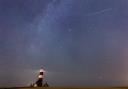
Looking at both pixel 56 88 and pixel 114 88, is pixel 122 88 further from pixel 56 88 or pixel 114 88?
pixel 56 88

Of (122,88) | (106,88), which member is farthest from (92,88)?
(122,88)

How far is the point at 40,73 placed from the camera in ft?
64.4

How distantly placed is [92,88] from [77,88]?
708mm

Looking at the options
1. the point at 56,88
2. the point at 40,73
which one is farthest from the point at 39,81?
the point at 56,88

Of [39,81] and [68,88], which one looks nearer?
[68,88]

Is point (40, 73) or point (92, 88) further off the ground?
point (40, 73)

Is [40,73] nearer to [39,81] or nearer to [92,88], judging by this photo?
[39,81]

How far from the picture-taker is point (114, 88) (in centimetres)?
1117

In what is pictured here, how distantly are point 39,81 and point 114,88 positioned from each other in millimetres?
9101

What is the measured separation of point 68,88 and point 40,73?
29.2ft

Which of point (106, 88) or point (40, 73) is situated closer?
point (106, 88)

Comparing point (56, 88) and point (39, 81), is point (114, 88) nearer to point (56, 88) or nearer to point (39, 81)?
point (56, 88)

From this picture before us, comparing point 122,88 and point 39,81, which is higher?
point 39,81

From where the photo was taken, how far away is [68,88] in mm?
11039
